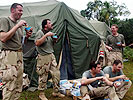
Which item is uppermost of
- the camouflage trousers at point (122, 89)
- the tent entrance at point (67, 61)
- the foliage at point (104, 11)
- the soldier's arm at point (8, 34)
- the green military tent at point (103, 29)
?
the foliage at point (104, 11)

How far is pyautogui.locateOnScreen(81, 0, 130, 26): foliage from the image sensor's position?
28.7 m

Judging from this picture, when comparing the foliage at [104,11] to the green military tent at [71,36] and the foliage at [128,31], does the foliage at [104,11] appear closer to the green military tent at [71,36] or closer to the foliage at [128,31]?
the foliage at [128,31]

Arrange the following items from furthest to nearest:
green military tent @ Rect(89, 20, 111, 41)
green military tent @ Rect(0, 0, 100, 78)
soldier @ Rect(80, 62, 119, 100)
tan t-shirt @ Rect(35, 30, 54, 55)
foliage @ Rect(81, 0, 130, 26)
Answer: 1. foliage @ Rect(81, 0, 130, 26)
2. green military tent @ Rect(89, 20, 111, 41)
3. green military tent @ Rect(0, 0, 100, 78)
4. tan t-shirt @ Rect(35, 30, 54, 55)
5. soldier @ Rect(80, 62, 119, 100)

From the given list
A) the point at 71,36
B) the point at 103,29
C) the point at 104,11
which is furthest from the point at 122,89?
the point at 104,11

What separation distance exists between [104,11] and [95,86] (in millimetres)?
26833

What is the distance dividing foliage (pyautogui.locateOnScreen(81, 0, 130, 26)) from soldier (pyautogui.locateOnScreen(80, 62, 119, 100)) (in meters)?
24.7

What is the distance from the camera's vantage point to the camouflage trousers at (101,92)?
3324 millimetres

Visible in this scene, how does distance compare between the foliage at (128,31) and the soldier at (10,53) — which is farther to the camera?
the foliage at (128,31)

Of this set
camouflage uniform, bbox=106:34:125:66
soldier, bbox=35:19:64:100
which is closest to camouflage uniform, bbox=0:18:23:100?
soldier, bbox=35:19:64:100

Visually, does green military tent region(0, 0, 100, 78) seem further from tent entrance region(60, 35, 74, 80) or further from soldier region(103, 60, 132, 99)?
soldier region(103, 60, 132, 99)

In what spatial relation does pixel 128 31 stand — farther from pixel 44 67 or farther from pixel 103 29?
pixel 44 67

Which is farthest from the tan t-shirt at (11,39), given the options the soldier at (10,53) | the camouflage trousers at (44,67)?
the camouflage trousers at (44,67)

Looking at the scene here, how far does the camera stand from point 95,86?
12.1 feet

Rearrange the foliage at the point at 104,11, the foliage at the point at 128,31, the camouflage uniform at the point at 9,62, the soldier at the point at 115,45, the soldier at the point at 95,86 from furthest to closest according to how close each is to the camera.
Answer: the foliage at the point at 104,11, the foliage at the point at 128,31, the soldier at the point at 115,45, the soldier at the point at 95,86, the camouflage uniform at the point at 9,62
